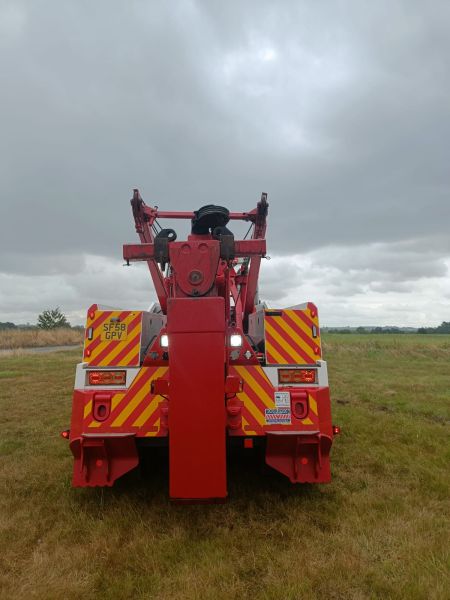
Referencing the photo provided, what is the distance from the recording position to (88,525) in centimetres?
326

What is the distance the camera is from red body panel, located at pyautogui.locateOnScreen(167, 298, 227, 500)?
2.87 metres

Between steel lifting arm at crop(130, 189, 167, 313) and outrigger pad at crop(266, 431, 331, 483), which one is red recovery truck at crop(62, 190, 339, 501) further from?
steel lifting arm at crop(130, 189, 167, 313)

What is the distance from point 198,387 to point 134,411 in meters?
0.91

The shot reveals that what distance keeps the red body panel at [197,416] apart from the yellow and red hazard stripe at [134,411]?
0.65 m

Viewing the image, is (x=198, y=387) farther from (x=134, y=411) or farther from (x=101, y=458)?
(x=101, y=458)

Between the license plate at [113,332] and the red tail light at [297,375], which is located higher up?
the license plate at [113,332]

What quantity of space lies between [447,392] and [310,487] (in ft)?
24.1

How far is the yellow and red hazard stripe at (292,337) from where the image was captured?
3662mm

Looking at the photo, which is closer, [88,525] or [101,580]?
[101,580]

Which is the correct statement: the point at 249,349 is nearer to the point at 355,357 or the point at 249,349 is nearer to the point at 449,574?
the point at 449,574

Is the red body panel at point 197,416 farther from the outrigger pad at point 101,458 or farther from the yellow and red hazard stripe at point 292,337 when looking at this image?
the yellow and red hazard stripe at point 292,337

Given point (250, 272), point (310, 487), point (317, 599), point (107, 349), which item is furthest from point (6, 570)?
point (250, 272)

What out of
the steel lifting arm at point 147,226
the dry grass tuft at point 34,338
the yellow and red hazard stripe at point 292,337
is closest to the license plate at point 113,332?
the yellow and red hazard stripe at point 292,337

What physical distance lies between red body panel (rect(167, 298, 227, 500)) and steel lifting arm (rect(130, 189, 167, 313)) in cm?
230
